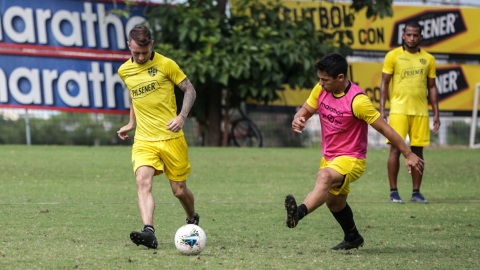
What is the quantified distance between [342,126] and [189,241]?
1530 millimetres

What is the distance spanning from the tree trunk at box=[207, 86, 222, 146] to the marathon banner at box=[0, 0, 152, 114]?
2.30 metres

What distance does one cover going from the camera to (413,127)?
7934mm

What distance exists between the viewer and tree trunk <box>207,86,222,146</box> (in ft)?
53.4

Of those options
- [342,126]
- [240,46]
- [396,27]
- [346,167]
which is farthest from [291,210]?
[396,27]

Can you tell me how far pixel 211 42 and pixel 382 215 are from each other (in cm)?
892

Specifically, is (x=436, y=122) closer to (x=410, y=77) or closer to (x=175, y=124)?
(x=410, y=77)

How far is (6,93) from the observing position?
50.8 feet

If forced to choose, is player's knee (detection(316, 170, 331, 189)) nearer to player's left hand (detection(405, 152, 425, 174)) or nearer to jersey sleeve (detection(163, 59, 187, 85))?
player's left hand (detection(405, 152, 425, 174))

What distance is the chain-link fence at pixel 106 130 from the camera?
1577cm

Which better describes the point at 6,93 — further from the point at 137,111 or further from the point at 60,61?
the point at 137,111

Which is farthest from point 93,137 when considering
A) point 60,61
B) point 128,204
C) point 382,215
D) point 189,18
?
point 382,215

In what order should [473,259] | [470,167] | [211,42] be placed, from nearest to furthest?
[473,259]
[470,167]
[211,42]

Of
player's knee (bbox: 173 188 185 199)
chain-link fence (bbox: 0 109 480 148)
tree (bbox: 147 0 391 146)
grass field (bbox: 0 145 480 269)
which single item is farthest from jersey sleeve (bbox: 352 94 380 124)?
chain-link fence (bbox: 0 109 480 148)

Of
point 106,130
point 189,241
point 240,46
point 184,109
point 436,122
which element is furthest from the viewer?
point 106,130
